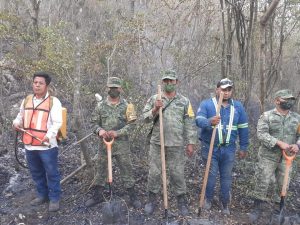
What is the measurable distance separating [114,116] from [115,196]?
1296 millimetres

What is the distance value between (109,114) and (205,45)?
141 inches

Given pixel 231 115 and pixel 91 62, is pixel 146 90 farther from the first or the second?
pixel 231 115

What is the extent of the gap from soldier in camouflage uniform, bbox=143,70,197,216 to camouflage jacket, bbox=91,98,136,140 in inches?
10.0

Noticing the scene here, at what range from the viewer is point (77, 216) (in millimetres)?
4879

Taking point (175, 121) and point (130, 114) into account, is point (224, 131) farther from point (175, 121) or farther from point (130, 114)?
point (130, 114)

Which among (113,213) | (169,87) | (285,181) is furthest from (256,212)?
(169,87)

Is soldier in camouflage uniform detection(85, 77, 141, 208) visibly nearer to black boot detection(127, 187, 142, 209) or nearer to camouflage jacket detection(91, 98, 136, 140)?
camouflage jacket detection(91, 98, 136, 140)

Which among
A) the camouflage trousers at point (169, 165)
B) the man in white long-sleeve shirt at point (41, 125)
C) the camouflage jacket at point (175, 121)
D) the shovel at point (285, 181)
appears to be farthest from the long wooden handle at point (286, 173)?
the man in white long-sleeve shirt at point (41, 125)

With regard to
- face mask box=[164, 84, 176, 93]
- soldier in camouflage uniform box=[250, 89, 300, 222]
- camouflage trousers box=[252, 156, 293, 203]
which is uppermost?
face mask box=[164, 84, 176, 93]

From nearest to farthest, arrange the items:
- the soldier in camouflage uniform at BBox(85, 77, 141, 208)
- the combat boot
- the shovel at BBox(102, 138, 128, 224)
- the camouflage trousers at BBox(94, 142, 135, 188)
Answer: the shovel at BBox(102, 138, 128, 224) < the soldier in camouflage uniform at BBox(85, 77, 141, 208) < the camouflage trousers at BBox(94, 142, 135, 188) < the combat boot

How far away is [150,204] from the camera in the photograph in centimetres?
498

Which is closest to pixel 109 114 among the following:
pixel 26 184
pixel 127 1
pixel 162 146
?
pixel 162 146

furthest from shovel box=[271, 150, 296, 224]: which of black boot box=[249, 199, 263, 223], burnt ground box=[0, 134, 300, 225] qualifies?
black boot box=[249, 199, 263, 223]

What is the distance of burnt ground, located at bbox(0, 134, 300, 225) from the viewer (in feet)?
15.7
